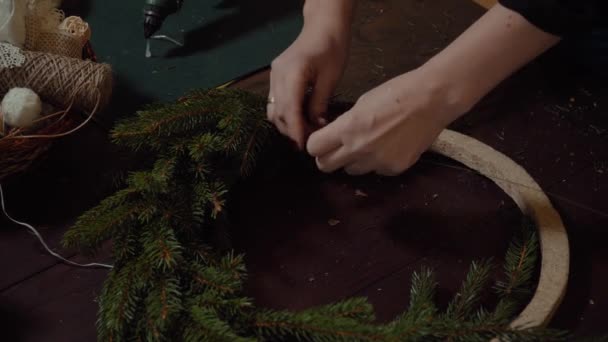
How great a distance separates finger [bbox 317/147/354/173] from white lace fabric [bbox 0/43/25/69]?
0.53 meters

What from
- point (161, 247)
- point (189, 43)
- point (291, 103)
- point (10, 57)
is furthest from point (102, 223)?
point (189, 43)

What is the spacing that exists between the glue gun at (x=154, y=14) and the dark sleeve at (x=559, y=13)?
823mm

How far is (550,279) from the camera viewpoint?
2.81 ft

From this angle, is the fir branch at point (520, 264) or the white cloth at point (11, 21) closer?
the fir branch at point (520, 264)

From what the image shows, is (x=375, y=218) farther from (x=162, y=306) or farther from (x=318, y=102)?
(x=162, y=306)

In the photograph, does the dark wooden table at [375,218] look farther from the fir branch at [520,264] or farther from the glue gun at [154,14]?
the glue gun at [154,14]

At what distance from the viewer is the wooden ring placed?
0.83 metres

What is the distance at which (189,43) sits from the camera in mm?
1400

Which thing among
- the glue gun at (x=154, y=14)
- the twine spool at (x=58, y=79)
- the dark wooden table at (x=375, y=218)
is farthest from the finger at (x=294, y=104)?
the glue gun at (x=154, y=14)

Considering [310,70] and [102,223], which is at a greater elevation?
[310,70]

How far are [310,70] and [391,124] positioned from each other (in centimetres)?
19

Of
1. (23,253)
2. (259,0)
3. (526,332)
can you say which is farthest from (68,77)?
(526,332)

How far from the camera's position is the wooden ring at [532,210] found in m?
0.83

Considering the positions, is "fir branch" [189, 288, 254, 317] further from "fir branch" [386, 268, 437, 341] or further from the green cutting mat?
the green cutting mat
